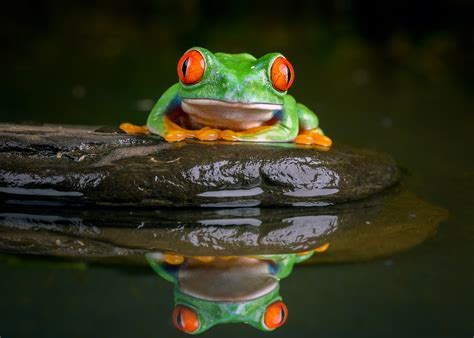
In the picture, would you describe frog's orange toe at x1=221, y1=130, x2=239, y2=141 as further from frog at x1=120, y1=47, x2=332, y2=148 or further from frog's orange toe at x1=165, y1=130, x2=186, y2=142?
frog's orange toe at x1=165, y1=130, x2=186, y2=142

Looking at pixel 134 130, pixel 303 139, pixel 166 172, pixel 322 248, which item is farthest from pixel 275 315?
pixel 134 130

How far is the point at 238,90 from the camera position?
10.9ft

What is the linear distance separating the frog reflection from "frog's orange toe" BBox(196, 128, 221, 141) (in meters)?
0.97

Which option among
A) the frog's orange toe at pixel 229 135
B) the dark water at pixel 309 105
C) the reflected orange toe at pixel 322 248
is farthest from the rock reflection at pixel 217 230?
the frog's orange toe at pixel 229 135

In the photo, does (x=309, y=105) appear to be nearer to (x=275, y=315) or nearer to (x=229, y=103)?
(x=229, y=103)

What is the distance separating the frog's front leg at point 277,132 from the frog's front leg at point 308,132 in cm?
12

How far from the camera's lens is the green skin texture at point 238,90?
3344 mm

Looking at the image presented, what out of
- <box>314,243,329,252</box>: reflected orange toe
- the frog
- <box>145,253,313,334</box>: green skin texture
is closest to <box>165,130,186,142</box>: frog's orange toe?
the frog

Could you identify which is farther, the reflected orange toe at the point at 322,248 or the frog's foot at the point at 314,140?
the frog's foot at the point at 314,140

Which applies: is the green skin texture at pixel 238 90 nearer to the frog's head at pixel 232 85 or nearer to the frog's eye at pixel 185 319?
the frog's head at pixel 232 85

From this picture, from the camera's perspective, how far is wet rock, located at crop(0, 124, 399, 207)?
10.7 ft

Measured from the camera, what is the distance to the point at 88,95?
273 inches

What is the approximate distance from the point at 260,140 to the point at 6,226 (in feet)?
4.48

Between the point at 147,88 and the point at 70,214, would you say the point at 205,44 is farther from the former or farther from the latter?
the point at 70,214
